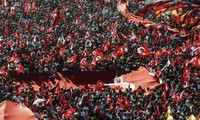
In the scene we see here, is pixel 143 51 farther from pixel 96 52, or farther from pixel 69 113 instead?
pixel 69 113

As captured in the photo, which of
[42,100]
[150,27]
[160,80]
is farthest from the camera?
[150,27]

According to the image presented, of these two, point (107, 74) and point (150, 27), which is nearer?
point (107, 74)

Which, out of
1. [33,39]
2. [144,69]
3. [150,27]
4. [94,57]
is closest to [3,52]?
[33,39]

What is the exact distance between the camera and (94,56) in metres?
18.8

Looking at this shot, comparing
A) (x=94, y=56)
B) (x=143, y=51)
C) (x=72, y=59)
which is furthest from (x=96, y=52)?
(x=143, y=51)

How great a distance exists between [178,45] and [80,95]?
9059 mm

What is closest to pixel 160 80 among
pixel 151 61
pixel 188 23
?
pixel 151 61

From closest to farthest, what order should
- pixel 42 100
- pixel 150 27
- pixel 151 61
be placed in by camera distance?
1. pixel 42 100
2. pixel 151 61
3. pixel 150 27

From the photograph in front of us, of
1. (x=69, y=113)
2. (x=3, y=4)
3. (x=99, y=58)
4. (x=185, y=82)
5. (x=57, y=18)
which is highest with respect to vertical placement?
(x=3, y=4)

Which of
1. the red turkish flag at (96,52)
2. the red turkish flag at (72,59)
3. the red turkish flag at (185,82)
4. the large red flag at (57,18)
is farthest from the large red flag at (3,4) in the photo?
the red turkish flag at (185,82)

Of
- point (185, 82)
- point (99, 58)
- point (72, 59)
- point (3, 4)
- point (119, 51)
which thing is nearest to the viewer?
point (185, 82)

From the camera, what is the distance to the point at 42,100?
45.4 feet

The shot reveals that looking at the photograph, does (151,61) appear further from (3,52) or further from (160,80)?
(3,52)

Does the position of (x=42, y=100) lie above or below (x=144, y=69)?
above
